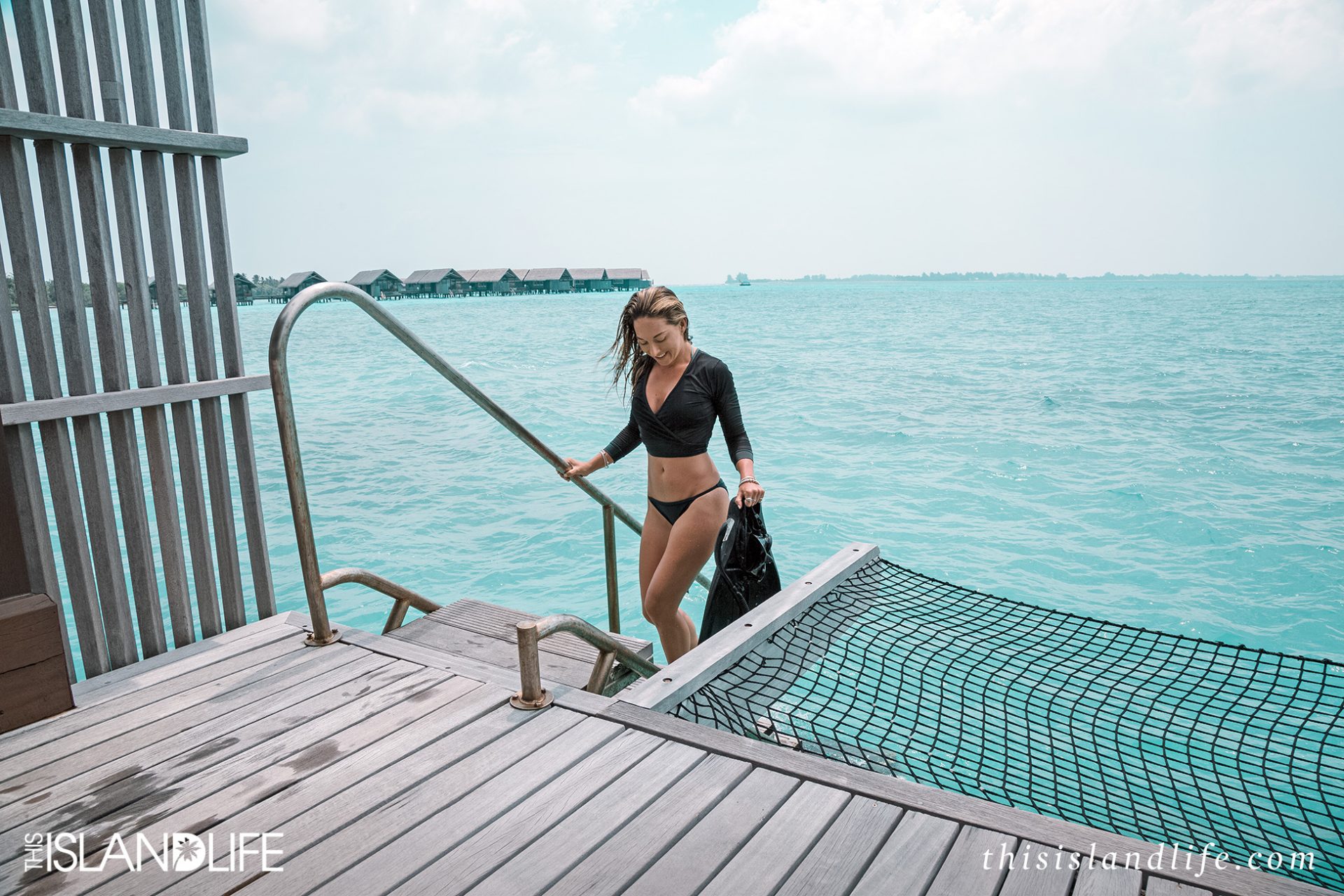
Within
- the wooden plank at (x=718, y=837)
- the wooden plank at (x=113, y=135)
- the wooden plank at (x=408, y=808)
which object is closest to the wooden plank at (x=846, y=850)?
the wooden plank at (x=718, y=837)

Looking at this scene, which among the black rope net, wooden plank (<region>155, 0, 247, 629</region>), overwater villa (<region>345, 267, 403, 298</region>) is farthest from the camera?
overwater villa (<region>345, 267, 403, 298</region>)

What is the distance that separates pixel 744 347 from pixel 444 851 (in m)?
31.0

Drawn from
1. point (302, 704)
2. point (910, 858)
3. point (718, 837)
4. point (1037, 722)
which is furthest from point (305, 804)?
point (1037, 722)

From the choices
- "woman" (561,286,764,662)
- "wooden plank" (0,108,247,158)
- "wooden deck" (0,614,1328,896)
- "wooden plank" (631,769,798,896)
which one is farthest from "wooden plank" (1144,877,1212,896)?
"wooden plank" (0,108,247,158)

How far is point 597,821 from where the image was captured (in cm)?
167

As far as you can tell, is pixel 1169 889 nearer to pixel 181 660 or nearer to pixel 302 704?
pixel 302 704

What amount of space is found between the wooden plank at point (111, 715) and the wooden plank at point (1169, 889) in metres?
2.30

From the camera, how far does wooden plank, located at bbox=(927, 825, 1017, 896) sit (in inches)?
56.9

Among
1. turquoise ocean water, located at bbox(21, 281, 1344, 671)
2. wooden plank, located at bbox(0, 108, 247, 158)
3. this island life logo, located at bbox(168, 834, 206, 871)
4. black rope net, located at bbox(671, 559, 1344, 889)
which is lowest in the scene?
turquoise ocean water, located at bbox(21, 281, 1344, 671)

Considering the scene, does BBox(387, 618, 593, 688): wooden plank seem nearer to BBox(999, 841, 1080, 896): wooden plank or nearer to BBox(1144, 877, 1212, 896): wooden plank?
BBox(999, 841, 1080, 896): wooden plank

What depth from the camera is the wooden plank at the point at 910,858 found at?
146 centimetres

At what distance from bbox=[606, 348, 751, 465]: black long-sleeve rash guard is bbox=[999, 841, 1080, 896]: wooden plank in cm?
166

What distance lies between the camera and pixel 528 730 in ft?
6.68

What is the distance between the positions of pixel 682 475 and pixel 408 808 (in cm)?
164
